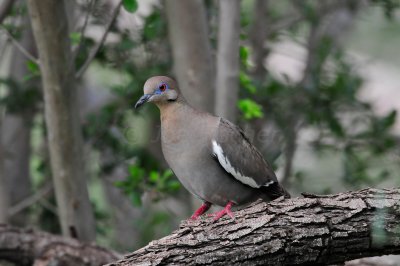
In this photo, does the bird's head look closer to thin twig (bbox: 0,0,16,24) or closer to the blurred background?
the blurred background

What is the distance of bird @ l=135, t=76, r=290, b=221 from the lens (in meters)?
4.30

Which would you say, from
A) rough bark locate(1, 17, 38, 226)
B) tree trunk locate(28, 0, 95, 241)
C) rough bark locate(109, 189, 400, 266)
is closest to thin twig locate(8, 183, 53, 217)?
rough bark locate(1, 17, 38, 226)

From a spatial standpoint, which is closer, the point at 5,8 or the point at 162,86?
the point at 162,86

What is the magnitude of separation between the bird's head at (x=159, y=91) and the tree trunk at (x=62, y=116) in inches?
22.2

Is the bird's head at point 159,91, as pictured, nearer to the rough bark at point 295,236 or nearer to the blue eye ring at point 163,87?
the blue eye ring at point 163,87

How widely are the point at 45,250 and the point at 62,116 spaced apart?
3.16ft

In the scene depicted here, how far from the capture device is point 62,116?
4.65 meters

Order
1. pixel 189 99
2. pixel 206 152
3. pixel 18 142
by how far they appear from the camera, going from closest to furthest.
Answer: pixel 206 152, pixel 189 99, pixel 18 142

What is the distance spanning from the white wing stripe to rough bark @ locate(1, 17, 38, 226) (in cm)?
267

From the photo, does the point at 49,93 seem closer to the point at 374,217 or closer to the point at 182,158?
the point at 182,158

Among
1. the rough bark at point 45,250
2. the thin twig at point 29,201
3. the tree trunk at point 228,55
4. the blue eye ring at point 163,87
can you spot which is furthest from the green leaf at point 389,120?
the thin twig at point 29,201

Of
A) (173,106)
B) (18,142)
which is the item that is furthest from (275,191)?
(18,142)

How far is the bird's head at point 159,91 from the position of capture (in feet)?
14.3

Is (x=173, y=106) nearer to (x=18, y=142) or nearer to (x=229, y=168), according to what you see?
(x=229, y=168)
